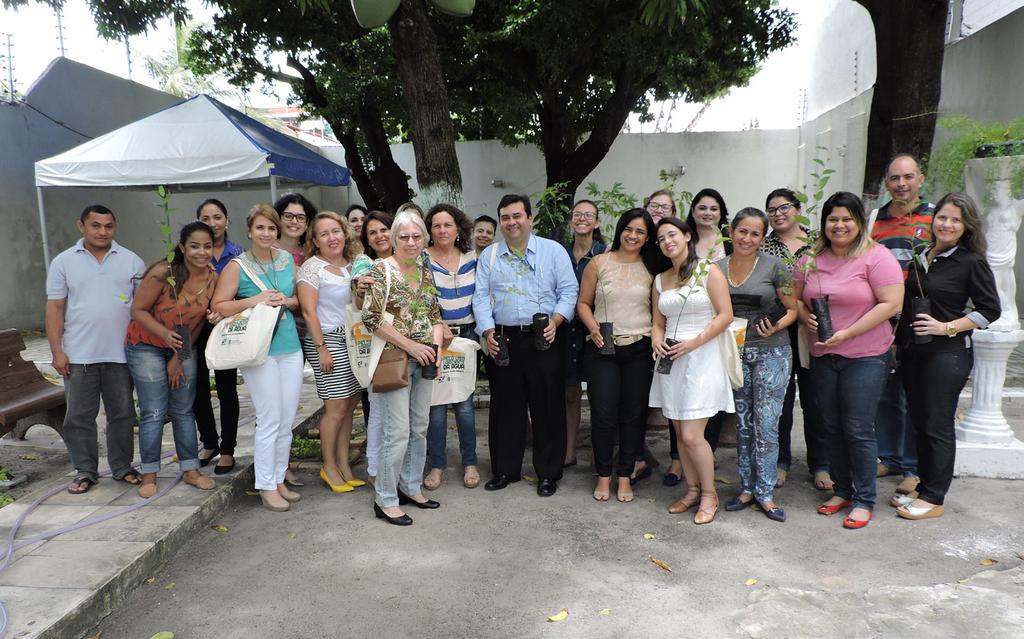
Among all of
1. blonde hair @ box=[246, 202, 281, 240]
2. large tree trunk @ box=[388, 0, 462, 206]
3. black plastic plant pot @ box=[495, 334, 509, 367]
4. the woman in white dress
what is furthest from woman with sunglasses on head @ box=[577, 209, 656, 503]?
large tree trunk @ box=[388, 0, 462, 206]

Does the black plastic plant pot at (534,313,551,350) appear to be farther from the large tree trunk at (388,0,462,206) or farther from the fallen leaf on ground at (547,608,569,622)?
the large tree trunk at (388,0,462,206)

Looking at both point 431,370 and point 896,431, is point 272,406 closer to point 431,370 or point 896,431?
point 431,370

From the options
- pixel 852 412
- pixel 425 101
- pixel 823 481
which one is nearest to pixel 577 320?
pixel 852 412

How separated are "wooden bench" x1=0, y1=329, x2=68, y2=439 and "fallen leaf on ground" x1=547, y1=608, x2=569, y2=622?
12.0ft

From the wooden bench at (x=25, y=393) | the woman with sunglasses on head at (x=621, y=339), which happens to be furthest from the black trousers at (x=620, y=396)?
the wooden bench at (x=25, y=393)

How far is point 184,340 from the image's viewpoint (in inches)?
147

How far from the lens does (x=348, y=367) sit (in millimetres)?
4070

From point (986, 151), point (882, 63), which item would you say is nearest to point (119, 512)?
point (986, 151)

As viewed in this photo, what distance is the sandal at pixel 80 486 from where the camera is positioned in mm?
3900

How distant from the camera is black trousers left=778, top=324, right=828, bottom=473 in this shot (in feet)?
13.6

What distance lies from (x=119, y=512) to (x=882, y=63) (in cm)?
740

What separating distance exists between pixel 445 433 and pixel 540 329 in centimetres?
101

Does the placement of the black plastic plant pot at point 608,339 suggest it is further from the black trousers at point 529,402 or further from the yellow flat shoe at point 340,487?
the yellow flat shoe at point 340,487

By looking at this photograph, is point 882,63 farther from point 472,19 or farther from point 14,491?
point 14,491
